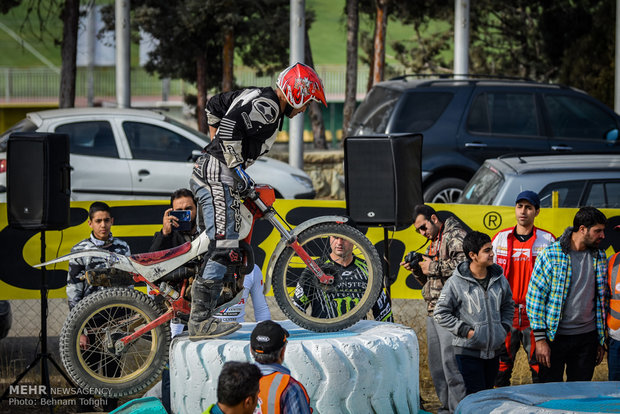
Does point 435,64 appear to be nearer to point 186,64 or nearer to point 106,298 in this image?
point 186,64

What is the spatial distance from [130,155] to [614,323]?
718 cm

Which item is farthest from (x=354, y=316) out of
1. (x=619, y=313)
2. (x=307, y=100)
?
(x=619, y=313)

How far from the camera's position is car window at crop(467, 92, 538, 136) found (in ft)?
42.5

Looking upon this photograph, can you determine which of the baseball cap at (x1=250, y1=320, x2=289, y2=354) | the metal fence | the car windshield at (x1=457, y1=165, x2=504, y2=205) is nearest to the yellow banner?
the car windshield at (x1=457, y1=165, x2=504, y2=205)

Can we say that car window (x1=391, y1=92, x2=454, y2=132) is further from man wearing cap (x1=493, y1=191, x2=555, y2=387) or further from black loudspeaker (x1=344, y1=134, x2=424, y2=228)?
man wearing cap (x1=493, y1=191, x2=555, y2=387)

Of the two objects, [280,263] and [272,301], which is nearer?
[280,263]

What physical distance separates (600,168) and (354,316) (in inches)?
163

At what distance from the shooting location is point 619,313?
699 cm

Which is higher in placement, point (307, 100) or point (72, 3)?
point (72, 3)

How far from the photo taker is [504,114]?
13.1 meters

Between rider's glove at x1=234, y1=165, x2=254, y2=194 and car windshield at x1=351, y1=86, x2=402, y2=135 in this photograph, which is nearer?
rider's glove at x1=234, y1=165, x2=254, y2=194

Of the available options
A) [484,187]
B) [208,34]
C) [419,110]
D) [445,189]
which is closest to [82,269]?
[484,187]

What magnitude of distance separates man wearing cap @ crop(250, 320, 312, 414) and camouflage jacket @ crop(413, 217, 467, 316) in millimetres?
2572

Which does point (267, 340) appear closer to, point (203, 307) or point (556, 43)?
point (203, 307)
